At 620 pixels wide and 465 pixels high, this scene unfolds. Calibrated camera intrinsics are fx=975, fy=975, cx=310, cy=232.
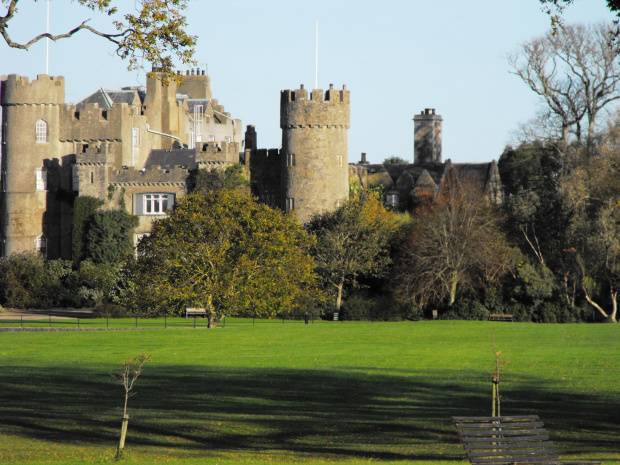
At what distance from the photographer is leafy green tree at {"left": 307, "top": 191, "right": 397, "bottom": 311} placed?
57.9 m

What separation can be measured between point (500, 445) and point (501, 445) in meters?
0.02

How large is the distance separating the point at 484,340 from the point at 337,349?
6.92 m

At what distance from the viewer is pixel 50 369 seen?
27.2 meters

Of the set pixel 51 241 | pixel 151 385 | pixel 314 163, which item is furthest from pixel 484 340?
pixel 51 241

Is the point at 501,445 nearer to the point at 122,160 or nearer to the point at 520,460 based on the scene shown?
the point at 520,460

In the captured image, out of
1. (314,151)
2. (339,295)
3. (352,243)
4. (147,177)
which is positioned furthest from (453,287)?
(147,177)

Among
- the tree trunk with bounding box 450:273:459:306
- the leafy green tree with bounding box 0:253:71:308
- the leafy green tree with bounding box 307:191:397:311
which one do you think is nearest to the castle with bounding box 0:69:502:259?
the leafy green tree with bounding box 307:191:397:311

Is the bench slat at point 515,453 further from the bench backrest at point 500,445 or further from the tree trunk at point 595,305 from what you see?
the tree trunk at point 595,305

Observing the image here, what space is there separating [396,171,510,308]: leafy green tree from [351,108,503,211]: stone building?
14.4 meters

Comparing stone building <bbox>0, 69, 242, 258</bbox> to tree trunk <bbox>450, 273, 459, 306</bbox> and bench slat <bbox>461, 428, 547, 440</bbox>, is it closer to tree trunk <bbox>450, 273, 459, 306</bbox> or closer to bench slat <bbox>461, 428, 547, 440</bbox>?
tree trunk <bbox>450, 273, 459, 306</bbox>

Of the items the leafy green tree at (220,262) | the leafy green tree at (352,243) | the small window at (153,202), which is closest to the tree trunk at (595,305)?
the leafy green tree at (352,243)

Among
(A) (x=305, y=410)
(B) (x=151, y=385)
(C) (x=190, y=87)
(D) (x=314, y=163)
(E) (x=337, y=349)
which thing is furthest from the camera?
(C) (x=190, y=87)

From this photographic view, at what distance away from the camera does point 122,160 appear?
67.5m

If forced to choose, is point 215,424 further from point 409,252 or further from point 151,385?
point 409,252
